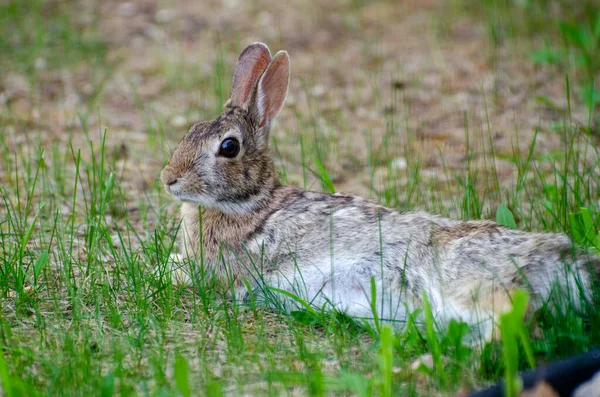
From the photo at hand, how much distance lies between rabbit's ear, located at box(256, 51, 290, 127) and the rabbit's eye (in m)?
0.36

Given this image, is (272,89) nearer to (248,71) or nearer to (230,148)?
(248,71)

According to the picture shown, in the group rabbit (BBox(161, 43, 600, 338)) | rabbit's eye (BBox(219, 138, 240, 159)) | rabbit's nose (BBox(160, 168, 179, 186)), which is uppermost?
rabbit's eye (BBox(219, 138, 240, 159))

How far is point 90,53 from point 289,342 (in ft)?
21.7

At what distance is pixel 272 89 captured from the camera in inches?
220

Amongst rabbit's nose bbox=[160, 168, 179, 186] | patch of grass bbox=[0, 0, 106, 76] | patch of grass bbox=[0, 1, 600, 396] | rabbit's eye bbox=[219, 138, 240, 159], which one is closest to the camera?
patch of grass bbox=[0, 1, 600, 396]

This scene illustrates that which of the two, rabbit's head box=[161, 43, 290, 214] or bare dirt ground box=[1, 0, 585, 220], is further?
bare dirt ground box=[1, 0, 585, 220]

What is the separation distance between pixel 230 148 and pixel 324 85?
13.9 feet

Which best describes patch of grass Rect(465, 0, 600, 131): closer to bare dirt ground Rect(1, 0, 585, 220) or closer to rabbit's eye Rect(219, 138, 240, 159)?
bare dirt ground Rect(1, 0, 585, 220)

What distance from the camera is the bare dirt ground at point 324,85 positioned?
7.66 meters

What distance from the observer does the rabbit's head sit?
201 inches

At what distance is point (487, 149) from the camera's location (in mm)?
7574

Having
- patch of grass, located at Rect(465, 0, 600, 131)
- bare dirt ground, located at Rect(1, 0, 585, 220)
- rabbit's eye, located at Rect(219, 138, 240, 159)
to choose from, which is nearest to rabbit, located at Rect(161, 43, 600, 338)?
rabbit's eye, located at Rect(219, 138, 240, 159)

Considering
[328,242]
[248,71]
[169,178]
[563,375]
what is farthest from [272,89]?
[563,375]

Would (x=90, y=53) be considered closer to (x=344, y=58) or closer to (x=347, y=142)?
(x=344, y=58)
